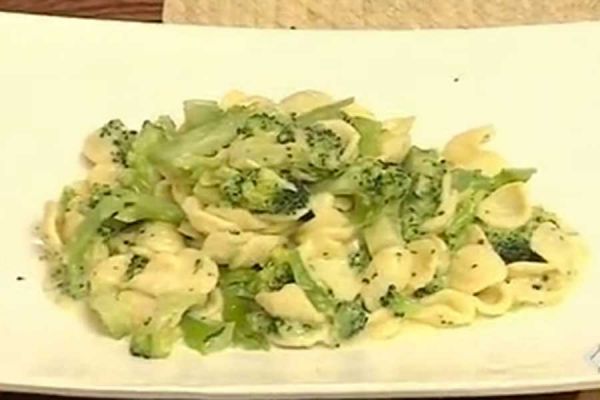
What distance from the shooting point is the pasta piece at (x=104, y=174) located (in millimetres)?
1556

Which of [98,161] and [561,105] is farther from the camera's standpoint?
[561,105]

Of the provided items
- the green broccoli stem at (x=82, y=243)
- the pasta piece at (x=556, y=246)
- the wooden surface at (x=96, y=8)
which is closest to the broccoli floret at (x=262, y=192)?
the green broccoli stem at (x=82, y=243)

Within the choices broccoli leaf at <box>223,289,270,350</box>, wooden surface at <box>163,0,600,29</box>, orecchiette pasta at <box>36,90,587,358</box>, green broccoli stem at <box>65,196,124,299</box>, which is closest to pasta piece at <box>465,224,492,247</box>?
orecchiette pasta at <box>36,90,587,358</box>

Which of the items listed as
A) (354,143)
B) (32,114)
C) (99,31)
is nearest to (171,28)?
(99,31)

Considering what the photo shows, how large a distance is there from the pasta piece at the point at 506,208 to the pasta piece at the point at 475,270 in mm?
45

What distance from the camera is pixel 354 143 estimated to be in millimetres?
1511

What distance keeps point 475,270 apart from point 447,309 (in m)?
0.06

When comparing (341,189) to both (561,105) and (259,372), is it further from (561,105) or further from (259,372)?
(561,105)

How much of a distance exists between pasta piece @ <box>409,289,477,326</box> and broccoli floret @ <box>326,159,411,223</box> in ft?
0.32

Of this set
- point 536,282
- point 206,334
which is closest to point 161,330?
point 206,334

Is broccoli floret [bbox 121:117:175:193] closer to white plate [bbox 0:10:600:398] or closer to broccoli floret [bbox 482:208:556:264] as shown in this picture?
white plate [bbox 0:10:600:398]

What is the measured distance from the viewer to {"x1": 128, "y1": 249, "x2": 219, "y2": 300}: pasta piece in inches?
56.1

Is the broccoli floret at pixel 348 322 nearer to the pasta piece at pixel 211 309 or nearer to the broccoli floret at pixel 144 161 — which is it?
the pasta piece at pixel 211 309

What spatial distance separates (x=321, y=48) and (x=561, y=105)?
27cm
